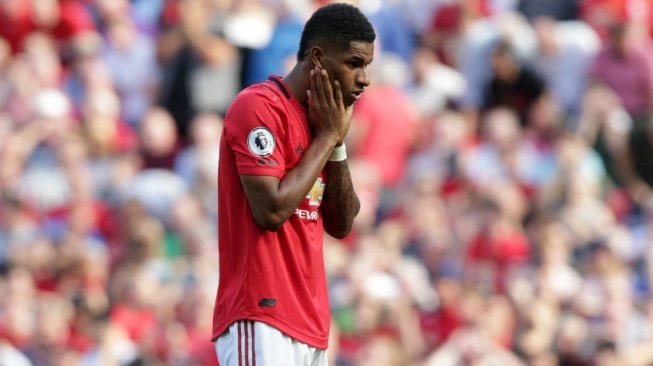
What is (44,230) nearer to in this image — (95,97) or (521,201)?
(95,97)

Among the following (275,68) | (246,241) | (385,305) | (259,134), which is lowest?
(385,305)

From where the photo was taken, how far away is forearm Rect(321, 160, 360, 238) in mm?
5719

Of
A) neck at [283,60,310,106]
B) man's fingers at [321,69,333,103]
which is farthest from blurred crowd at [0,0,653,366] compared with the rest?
man's fingers at [321,69,333,103]

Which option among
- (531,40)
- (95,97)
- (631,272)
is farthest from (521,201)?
(95,97)

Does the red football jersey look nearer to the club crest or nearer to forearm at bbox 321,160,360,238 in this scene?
the club crest

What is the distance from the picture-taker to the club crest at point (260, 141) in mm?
5332

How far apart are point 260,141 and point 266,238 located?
0.36 meters

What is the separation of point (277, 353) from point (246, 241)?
1.40ft

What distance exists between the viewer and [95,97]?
13.4 meters

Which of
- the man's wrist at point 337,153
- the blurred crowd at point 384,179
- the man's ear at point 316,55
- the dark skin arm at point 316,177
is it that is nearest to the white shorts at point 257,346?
the dark skin arm at point 316,177

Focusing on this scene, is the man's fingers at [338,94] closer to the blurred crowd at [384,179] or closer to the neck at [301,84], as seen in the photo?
the neck at [301,84]

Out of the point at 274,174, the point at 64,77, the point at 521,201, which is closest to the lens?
the point at 274,174

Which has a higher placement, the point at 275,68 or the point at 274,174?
the point at 275,68

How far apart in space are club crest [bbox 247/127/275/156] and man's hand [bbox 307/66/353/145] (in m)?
0.23
